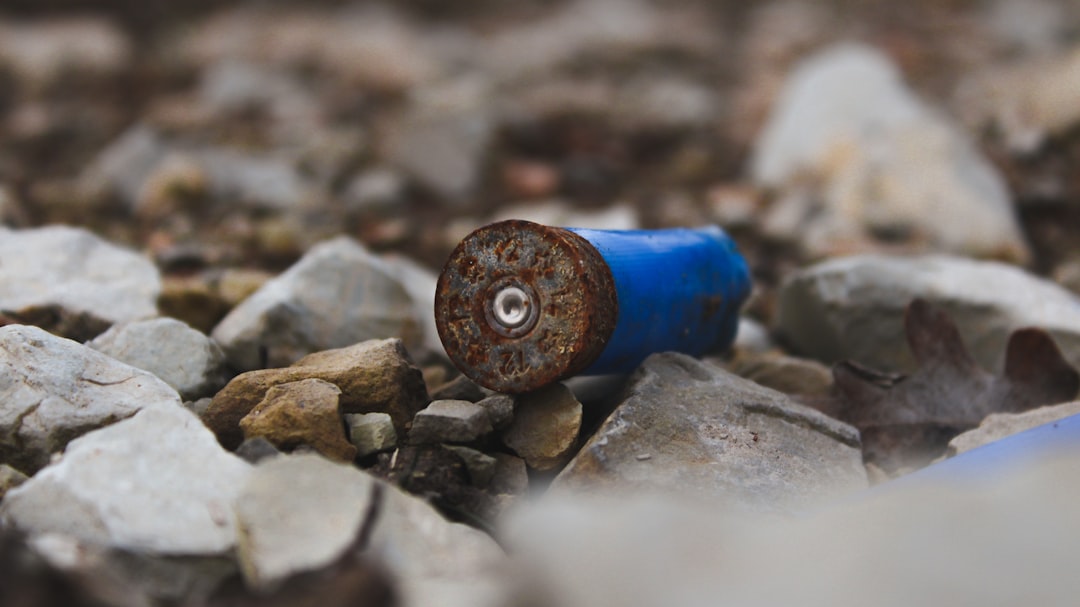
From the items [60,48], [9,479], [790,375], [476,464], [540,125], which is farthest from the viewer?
[60,48]

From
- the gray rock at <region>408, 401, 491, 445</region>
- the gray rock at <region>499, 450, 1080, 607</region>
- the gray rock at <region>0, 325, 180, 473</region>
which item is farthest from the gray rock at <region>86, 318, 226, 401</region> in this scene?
the gray rock at <region>499, 450, 1080, 607</region>

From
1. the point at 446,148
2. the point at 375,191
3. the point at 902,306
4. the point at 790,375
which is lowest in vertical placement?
the point at 375,191

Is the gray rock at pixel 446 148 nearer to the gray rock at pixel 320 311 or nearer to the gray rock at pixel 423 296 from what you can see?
the gray rock at pixel 423 296

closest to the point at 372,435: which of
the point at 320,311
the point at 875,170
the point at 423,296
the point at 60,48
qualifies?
the point at 320,311

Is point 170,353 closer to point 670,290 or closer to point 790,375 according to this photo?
point 670,290

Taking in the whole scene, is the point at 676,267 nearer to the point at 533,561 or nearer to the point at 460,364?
the point at 460,364
